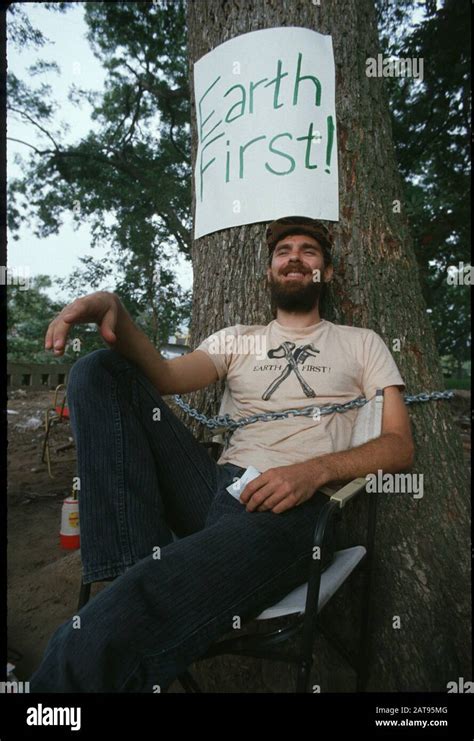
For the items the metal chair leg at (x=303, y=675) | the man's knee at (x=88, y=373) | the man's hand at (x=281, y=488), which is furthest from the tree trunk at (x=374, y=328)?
the man's knee at (x=88, y=373)

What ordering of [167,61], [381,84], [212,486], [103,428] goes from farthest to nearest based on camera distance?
[167,61], [381,84], [212,486], [103,428]

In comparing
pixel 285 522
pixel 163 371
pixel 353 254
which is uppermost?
pixel 353 254

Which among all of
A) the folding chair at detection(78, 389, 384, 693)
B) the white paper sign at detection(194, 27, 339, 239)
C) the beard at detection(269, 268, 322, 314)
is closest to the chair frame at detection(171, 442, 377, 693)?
the folding chair at detection(78, 389, 384, 693)

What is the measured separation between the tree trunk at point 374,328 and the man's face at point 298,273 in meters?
0.18

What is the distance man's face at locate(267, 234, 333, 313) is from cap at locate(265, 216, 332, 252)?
0.8 inches

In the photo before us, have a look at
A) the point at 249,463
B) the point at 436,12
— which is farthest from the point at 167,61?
the point at 249,463

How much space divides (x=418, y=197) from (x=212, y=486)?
6.33m

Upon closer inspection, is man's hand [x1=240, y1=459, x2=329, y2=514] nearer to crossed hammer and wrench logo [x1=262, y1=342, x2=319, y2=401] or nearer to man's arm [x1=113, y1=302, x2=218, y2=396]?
crossed hammer and wrench logo [x1=262, y1=342, x2=319, y2=401]

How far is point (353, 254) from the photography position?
2.21m

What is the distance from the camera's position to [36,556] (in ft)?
11.1

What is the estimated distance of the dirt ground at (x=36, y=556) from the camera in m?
2.36

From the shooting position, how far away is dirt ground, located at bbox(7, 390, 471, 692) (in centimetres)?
236

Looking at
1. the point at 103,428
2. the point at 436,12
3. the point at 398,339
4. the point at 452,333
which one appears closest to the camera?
the point at 103,428

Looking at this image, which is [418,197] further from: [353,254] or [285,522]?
[285,522]
